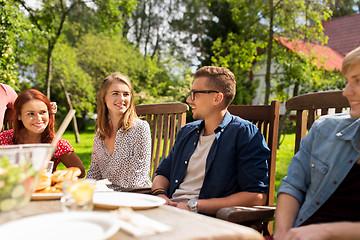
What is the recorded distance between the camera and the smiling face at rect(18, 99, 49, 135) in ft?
9.80

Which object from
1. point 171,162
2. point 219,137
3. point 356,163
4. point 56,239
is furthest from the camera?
point 171,162

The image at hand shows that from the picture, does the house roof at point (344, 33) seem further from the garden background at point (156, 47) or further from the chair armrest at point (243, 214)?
the chair armrest at point (243, 214)

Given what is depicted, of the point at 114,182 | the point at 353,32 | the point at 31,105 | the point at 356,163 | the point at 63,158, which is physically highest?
the point at 353,32

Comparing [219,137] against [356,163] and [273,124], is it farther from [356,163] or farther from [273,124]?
[356,163]

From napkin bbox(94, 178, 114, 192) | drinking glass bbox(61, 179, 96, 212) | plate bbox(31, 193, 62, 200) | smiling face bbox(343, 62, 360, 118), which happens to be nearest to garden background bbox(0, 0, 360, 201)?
napkin bbox(94, 178, 114, 192)

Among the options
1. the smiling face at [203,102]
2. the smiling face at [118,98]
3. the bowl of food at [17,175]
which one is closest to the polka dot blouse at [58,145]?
the smiling face at [118,98]

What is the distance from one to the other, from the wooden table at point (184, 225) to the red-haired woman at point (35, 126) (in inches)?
63.9

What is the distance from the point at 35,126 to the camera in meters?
3.00

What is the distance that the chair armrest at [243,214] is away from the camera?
1.78 m

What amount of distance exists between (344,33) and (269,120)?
988 inches

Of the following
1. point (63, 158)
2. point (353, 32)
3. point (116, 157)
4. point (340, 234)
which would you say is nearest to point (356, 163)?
point (340, 234)

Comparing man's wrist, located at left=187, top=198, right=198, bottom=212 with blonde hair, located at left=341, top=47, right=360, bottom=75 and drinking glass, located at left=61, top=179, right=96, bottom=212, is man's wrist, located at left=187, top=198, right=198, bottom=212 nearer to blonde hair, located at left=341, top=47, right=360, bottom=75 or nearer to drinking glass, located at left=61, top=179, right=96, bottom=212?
drinking glass, located at left=61, top=179, right=96, bottom=212

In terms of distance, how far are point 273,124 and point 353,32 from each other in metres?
24.9

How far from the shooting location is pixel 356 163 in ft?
5.89
